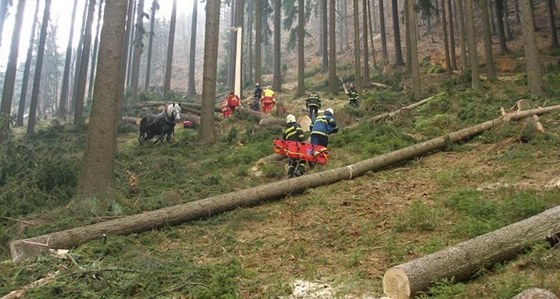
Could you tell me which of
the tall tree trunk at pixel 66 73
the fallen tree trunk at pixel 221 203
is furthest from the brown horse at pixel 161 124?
the tall tree trunk at pixel 66 73

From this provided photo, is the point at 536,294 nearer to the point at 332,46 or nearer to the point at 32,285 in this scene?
the point at 32,285

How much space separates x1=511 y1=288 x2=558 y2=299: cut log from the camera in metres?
3.67

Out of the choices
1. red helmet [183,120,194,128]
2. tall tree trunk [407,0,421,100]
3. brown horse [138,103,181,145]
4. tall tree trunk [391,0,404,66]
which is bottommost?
brown horse [138,103,181,145]

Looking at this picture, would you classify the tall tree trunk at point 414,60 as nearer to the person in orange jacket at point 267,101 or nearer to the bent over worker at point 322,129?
the person in orange jacket at point 267,101

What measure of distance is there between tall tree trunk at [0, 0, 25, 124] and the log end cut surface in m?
18.8

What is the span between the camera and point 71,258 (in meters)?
5.90

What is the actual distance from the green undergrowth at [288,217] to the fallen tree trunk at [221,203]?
165 millimetres

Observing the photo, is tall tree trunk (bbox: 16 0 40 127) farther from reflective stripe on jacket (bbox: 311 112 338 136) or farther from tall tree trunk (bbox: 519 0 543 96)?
tall tree trunk (bbox: 519 0 543 96)

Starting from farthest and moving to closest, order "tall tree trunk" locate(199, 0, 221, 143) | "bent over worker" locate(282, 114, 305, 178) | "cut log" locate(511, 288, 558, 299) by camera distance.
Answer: "tall tree trunk" locate(199, 0, 221, 143)
"bent over worker" locate(282, 114, 305, 178)
"cut log" locate(511, 288, 558, 299)

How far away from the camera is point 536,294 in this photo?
12.2 feet

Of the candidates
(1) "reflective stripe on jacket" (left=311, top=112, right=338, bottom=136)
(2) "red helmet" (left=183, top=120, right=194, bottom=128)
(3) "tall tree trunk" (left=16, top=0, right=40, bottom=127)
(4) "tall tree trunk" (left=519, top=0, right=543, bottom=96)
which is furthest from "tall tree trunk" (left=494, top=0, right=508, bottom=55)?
(3) "tall tree trunk" (left=16, top=0, right=40, bottom=127)

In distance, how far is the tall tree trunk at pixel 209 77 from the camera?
14844 mm

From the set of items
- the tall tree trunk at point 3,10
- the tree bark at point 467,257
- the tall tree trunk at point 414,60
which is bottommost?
the tree bark at point 467,257

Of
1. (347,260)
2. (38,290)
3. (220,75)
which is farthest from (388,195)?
(220,75)
